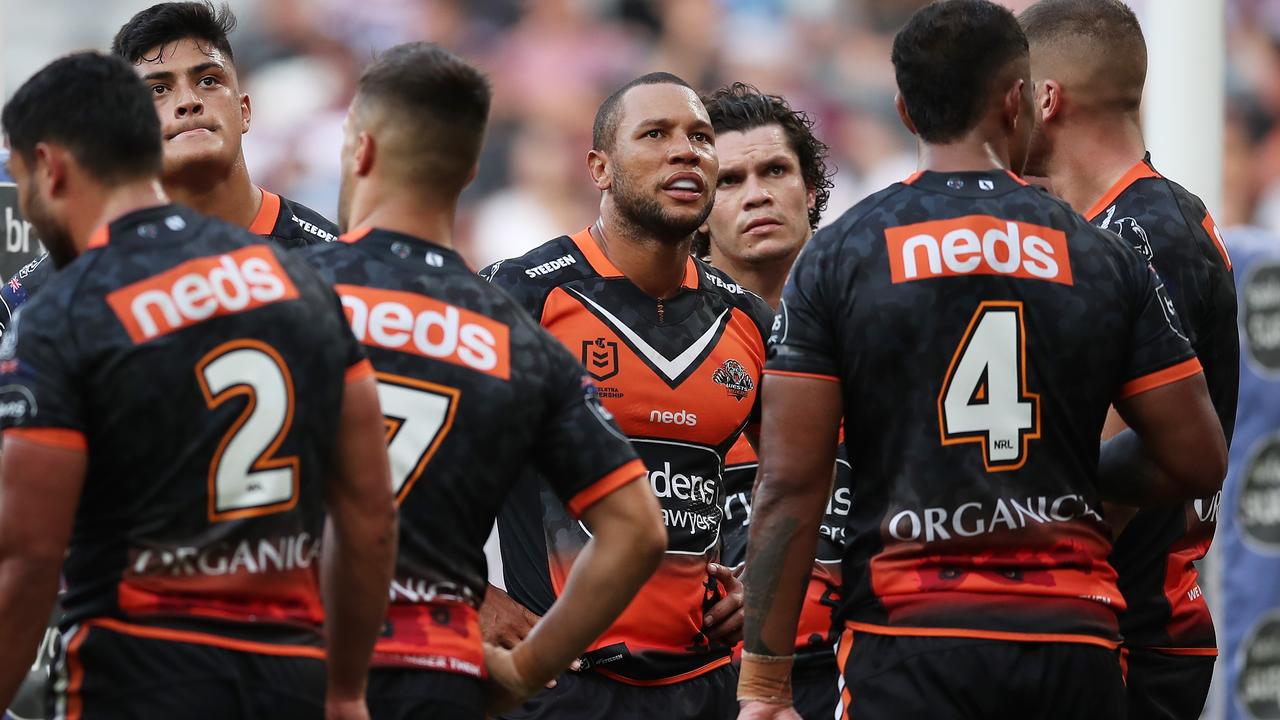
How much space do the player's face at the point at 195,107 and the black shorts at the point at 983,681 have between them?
9.16ft

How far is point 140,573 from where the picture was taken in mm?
3096

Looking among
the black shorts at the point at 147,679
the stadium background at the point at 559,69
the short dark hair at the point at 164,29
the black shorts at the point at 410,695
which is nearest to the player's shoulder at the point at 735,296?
the short dark hair at the point at 164,29

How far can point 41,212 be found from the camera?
10.8ft

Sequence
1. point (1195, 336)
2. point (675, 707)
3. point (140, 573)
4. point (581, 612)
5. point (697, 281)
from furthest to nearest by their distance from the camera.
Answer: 1. point (697, 281)
2. point (675, 707)
3. point (1195, 336)
4. point (581, 612)
5. point (140, 573)

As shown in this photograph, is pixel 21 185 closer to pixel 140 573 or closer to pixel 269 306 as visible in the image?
pixel 269 306

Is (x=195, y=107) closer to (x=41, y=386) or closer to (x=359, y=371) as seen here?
(x=359, y=371)

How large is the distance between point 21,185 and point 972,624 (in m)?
2.27

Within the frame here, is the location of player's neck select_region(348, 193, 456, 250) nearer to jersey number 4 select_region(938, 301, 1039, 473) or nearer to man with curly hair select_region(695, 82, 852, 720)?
jersey number 4 select_region(938, 301, 1039, 473)

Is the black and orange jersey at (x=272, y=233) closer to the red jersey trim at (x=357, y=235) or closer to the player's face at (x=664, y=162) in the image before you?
the player's face at (x=664, y=162)

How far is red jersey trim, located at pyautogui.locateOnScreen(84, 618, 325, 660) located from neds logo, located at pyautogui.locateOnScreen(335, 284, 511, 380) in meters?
0.71

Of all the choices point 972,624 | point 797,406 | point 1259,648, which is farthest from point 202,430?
point 1259,648

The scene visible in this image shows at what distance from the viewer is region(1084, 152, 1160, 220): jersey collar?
4.86m

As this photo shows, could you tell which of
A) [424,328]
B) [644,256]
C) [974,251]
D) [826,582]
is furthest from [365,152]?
[826,582]

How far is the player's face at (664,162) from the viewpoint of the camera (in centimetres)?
539
